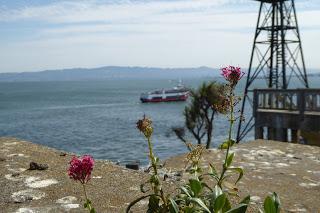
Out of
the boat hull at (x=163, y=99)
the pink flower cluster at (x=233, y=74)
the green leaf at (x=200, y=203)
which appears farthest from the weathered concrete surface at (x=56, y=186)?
the boat hull at (x=163, y=99)

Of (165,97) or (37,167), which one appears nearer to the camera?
(37,167)

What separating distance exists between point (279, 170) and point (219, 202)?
17.1 feet

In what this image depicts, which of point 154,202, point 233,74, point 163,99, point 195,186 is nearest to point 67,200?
point 154,202

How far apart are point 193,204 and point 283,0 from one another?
2918 centimetres

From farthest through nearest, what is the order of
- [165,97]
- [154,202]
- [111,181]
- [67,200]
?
[165,97] < [111,181] < [67,200] < [154,202]

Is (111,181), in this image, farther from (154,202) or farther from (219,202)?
(219,202)

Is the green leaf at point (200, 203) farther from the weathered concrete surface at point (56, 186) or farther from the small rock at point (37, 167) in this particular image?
the small rock at point (37, 167)

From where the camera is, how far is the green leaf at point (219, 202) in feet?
10.9

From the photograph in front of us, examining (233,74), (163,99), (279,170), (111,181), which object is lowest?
(163,99)

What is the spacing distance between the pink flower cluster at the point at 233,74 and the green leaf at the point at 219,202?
79 cm

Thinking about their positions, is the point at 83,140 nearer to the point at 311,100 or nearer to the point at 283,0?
the point at 283,0

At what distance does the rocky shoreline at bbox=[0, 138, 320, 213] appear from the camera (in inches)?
221

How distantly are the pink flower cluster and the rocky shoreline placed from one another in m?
2.15

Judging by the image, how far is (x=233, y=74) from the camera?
337 cm
